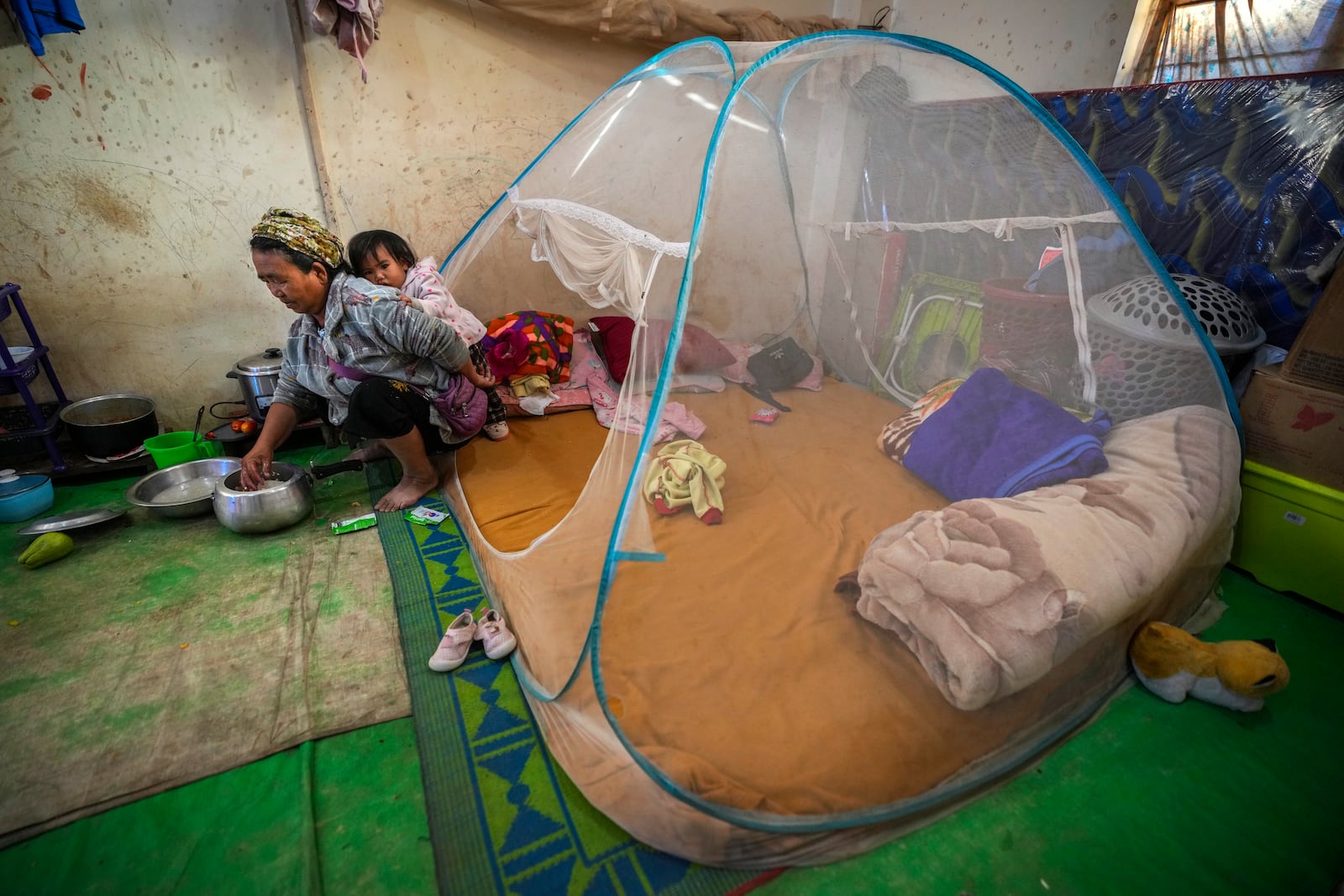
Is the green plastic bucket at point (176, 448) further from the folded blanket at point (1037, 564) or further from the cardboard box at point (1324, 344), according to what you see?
the cardboard box at point (1324, 344)

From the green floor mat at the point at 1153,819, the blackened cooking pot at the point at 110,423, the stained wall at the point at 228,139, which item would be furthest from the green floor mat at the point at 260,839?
the stained wall at the point at 228,139

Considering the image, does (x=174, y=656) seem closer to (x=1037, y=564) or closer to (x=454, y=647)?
(x=454, y=647)

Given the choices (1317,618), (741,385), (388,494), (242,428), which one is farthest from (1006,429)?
(242,428)

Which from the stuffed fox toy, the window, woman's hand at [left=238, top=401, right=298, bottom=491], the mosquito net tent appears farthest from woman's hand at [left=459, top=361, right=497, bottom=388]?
the window

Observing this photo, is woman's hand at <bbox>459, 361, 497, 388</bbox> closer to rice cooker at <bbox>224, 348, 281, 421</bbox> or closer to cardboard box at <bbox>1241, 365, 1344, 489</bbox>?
rice cooker at <bbox>224, 348, 281, 421</bbox>

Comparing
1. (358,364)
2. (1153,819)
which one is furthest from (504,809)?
(358,364)

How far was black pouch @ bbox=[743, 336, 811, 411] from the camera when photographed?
149 centimetres

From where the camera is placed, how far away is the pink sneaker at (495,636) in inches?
50.7

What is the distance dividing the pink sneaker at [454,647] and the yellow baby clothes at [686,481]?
0.60m

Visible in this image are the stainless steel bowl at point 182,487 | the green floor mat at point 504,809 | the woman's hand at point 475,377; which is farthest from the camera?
the woman's hand at point 475,377

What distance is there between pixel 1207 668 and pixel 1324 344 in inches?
35.6

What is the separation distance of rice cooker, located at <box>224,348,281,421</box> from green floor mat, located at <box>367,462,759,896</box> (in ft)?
4.16

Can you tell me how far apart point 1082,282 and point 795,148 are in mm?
790

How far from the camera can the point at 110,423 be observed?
209 centimetres
